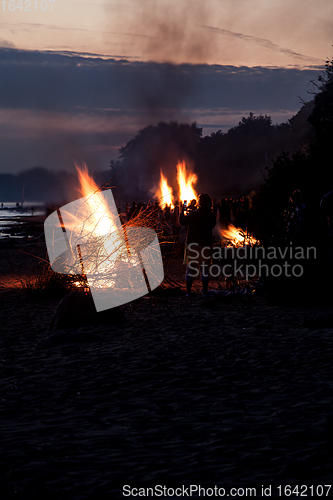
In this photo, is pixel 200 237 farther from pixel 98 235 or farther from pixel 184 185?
pixel 184 185

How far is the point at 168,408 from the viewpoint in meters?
4.21

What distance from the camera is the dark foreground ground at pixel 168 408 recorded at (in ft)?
10.4

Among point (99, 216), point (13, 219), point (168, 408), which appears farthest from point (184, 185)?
point (13, 219)

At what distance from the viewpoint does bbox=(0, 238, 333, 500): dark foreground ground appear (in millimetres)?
3156

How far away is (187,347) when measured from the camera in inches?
241

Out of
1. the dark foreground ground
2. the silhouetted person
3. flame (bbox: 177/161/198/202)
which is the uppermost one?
flame (bbox: 177/161/198/202)

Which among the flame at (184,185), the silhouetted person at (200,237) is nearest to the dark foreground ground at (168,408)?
the silhouetted person at (200,237)

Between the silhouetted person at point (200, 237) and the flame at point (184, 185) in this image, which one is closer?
the silhouetted person at point (200, 237)

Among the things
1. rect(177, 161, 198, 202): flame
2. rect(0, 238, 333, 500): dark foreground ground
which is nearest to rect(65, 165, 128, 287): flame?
rect(0, 238, 333, 500): dark foreground ground

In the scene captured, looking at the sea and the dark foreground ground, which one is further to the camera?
the sea

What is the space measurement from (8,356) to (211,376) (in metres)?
2.43

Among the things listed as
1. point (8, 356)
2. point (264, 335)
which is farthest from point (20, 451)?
point (264, 335)

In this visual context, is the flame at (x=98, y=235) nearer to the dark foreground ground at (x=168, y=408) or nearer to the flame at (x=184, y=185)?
the dark foreground ground at (x=168, y=408)

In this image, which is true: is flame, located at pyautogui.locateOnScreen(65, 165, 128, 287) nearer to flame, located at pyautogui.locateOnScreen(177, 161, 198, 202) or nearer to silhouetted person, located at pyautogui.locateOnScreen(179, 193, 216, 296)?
silhouetted person, located at pyautogui.locateOnScreen(179, 193, 216, 296)
